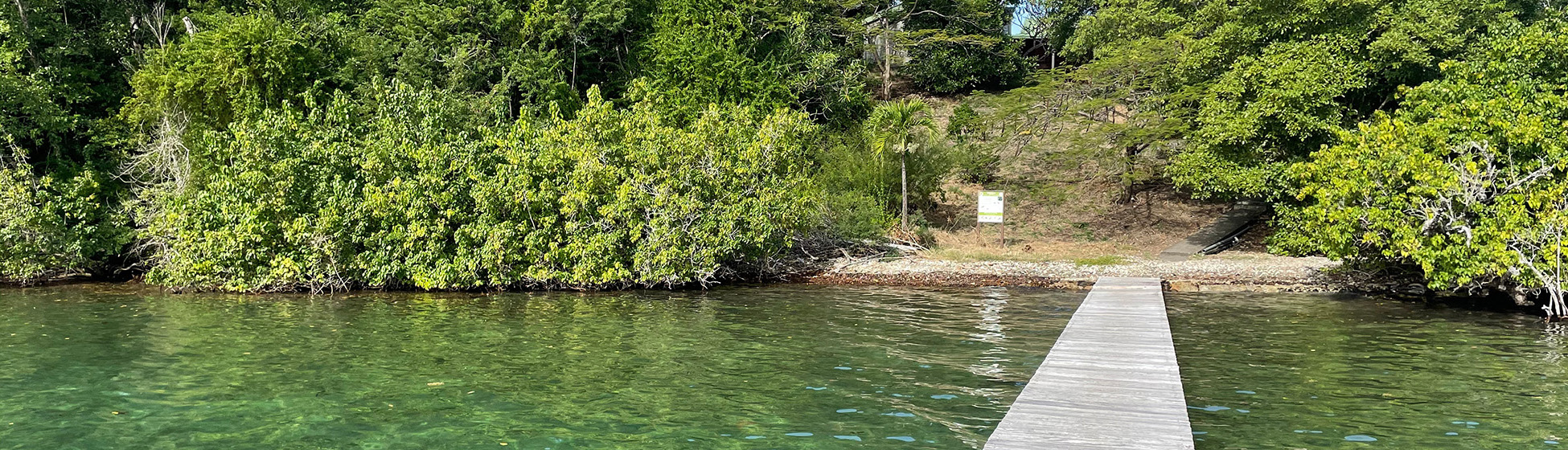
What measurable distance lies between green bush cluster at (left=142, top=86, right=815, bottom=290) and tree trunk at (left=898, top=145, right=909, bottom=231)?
7.83m

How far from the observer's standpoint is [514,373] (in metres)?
12.7

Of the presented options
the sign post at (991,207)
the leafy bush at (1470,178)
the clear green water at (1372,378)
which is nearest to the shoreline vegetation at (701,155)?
the leafy bush at (1470,178)

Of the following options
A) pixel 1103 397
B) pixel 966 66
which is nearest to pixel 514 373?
pixel 1103 397

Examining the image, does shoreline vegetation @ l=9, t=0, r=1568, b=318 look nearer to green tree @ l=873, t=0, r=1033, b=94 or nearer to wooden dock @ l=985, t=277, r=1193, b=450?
wooden dock @ l=985, t=277, r=1193, b=450

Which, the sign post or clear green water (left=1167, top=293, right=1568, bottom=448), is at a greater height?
the sign post

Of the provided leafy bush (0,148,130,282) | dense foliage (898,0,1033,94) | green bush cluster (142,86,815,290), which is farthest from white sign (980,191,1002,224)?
leafy bush (0,148,130,282)

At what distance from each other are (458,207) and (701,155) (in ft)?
20.5

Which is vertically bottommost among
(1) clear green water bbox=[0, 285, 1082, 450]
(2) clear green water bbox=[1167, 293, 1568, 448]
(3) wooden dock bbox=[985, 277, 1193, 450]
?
(1) clear green water bbox=[0, 285, 1082, 450]

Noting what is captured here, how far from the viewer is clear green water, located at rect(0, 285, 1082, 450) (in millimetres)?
9531

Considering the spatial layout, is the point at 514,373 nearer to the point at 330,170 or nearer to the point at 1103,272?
the point at 330,170

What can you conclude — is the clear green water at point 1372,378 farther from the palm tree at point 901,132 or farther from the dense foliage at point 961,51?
the dense foliage at point 961,51

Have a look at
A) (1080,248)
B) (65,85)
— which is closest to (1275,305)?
(1080,248)

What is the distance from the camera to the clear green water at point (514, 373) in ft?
31.3

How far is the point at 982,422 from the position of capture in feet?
32.4
